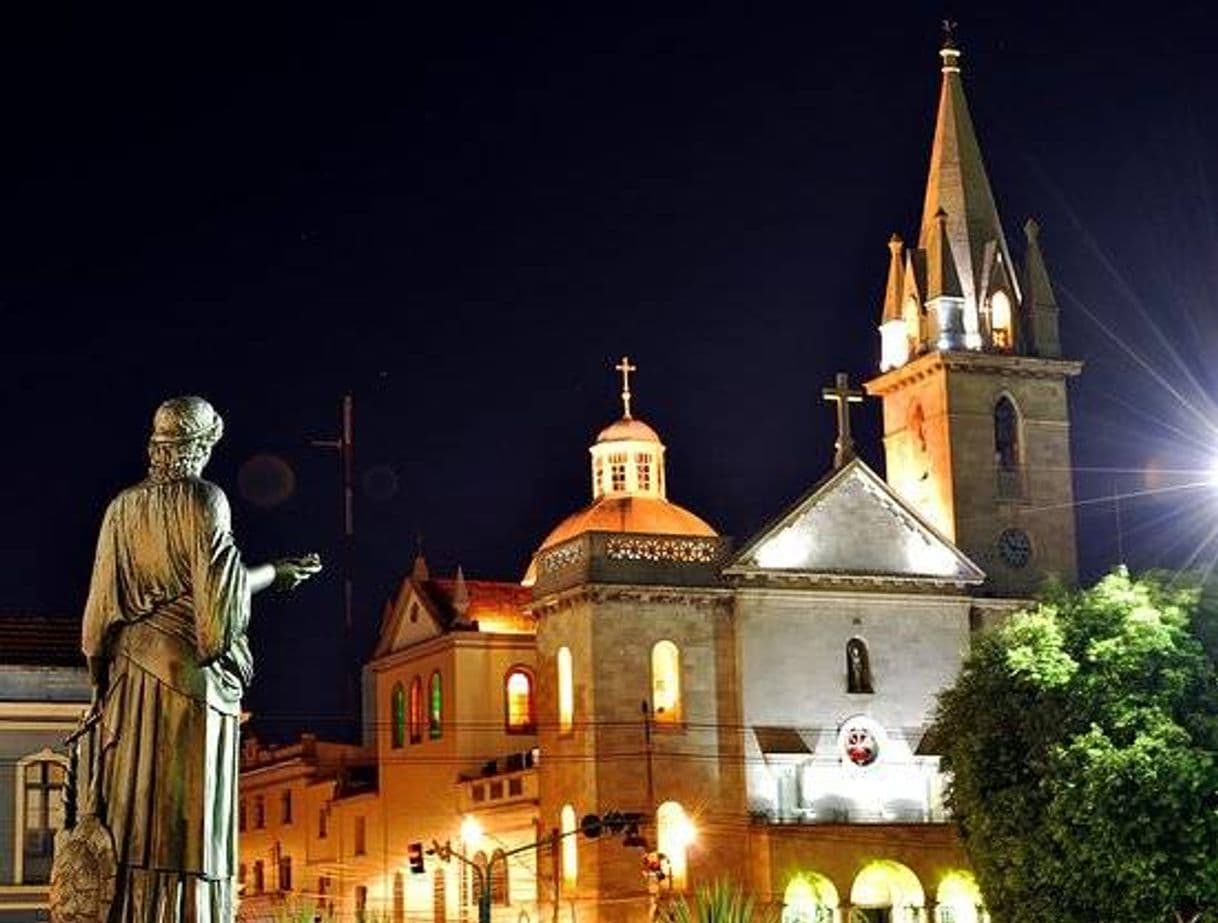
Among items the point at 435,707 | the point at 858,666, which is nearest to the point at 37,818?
the point at 858,666

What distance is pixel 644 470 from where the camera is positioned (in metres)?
71.8

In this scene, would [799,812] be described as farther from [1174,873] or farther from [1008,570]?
[1174,873]

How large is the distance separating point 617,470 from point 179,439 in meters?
60.9

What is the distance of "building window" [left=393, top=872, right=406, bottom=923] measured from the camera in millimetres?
69875

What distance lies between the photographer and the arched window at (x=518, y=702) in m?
69.2

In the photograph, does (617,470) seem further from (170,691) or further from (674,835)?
(170,691)

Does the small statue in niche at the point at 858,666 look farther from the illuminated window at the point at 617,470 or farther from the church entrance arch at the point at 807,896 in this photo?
the illuminated window at the point at 617,470

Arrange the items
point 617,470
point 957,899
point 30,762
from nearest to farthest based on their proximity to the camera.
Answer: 1. point 30,762
2. point 957,899
3. point 617,470

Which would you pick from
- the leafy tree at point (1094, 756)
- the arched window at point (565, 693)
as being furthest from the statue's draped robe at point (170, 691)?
the arched window at point (565, 693)

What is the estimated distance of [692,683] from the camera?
201ft

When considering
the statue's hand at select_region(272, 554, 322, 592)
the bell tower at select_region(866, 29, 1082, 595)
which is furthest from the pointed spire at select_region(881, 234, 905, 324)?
the statue's hand at select_region(272, 554, 322, 592)

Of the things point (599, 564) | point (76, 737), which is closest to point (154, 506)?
point (76, 737)

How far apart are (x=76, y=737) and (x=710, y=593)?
5116 cm

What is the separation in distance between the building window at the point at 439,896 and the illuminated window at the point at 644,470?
13152 mm
